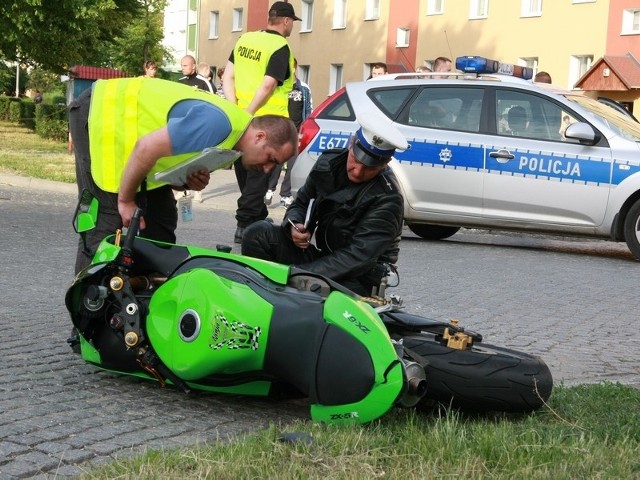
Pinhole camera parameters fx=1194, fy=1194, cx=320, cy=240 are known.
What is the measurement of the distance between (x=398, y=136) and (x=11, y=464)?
2668 mm

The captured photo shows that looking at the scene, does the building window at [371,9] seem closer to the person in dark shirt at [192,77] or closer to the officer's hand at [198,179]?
the person in dark shirt at [192,77]

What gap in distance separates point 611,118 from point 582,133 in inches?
31.1

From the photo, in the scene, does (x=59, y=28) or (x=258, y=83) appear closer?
(x=258, y=83)

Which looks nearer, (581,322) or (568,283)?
(581,322)

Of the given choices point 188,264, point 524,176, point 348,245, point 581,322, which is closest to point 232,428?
point 188,264

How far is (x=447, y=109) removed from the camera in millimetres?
12312

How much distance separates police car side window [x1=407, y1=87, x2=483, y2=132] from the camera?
12.2 metres

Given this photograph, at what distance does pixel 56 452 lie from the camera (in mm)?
3928

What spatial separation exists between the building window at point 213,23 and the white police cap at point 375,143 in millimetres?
53296

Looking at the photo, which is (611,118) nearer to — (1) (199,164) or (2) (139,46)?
(1) (199,164)

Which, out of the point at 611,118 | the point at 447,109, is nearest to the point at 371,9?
→ the point at 447,109

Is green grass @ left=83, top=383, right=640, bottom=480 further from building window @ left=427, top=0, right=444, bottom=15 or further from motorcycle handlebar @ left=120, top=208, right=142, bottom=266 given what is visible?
building window @ left=427, top=0, right=444, bottom=15

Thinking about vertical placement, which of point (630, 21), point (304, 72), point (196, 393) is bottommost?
point (196, 393)

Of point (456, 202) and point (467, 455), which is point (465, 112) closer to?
point (456, 202)
